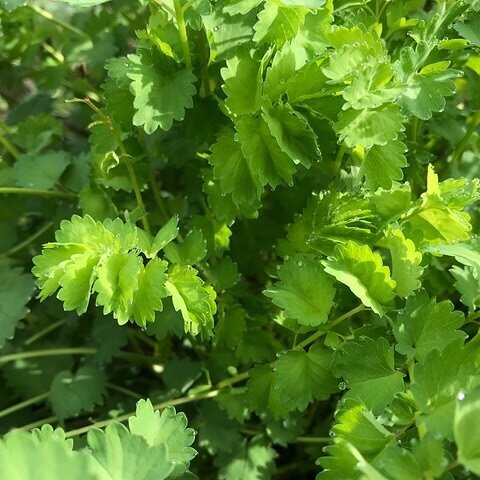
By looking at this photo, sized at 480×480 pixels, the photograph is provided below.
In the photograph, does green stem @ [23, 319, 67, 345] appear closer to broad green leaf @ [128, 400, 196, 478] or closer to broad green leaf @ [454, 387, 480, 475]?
broad green leaf @ [128, 400, 196, 478]

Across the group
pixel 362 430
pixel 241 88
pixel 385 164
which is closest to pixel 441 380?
pixel 362 430

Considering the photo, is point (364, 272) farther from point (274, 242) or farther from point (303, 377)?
point (274, 242)

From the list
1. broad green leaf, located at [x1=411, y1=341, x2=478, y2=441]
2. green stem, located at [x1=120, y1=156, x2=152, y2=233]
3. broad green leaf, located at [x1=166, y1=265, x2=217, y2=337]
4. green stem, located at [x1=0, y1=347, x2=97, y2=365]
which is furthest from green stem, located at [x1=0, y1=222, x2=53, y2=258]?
broad green leaf, located at [x1=411, y1=341, x2=478, y2=441]

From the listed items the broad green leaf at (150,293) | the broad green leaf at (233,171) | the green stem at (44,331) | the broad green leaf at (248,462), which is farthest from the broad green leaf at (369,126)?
the green stem at (44,331)

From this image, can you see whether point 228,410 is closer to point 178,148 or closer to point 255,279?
point 255,279

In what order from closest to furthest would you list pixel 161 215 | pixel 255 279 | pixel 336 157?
pixel 336 157 < pixel 161 215 < pixel 255 279

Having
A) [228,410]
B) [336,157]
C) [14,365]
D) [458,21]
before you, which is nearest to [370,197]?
[336,157]
